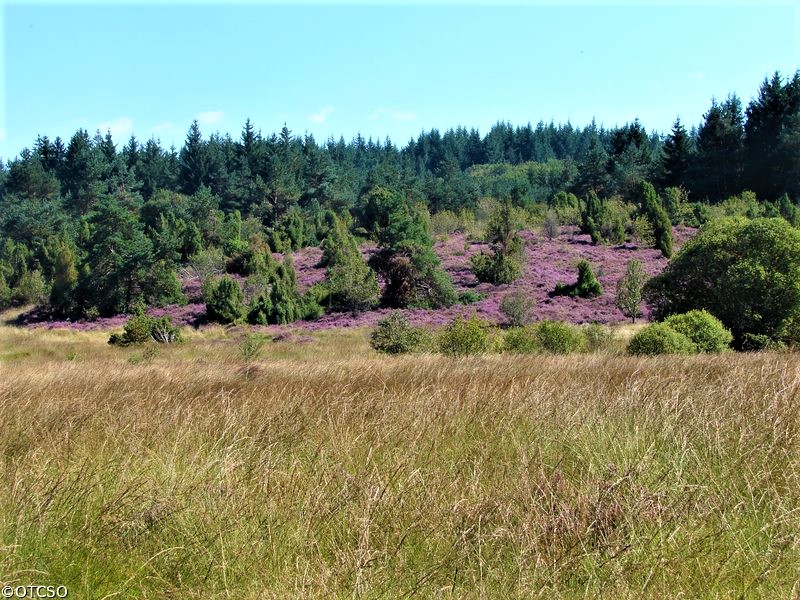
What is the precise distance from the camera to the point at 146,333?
29.0 meters

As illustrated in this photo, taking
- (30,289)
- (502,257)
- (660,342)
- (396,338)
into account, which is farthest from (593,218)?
(30,289)

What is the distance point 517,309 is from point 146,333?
17.1 metres

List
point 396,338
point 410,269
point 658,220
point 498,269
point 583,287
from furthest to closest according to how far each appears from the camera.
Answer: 1. point 658,220
2. point 498,269
3. point 410,269
4. point 583,287
5. point 396,338

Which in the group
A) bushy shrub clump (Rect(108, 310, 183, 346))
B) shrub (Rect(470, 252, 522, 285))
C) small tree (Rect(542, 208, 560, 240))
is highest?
small tree (Rect(542, 208, 560, 240))

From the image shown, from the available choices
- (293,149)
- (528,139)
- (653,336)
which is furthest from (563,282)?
(528,139)

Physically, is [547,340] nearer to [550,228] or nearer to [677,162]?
[550,228]

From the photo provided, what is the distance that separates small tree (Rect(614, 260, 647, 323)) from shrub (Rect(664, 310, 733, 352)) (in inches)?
491

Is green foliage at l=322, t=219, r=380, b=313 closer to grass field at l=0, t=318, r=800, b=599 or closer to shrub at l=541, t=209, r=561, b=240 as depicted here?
shrub at l=541, t=209, r=561, b=240

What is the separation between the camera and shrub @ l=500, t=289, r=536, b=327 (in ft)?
101

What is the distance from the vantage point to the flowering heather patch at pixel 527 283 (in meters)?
33.3

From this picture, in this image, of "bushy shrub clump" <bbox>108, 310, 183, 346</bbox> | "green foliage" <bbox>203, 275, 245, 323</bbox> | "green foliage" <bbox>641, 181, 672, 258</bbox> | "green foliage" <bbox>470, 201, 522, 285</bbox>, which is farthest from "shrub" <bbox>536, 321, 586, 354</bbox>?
"green foliage" <bbox>641, 181, 672, 258</bbox>

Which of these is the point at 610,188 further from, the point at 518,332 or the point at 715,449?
the point at 715,449

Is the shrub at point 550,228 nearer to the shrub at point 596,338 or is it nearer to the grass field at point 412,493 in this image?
the shrub at point 596,338

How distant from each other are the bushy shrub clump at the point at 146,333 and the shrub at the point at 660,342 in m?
21.2
